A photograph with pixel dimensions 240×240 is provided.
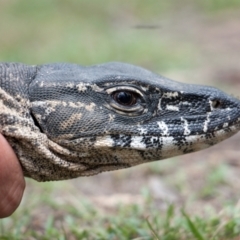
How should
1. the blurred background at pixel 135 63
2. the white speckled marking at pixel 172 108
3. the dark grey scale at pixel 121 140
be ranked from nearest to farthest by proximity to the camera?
the dark grey scale at pixel 121 140
the white speckled marking at pixel 172 108
the blurred background at pixel 135 63

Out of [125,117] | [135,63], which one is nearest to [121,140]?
[125,117]

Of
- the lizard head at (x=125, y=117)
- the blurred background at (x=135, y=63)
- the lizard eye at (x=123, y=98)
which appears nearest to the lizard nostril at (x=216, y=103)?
the lizard head at (x=125, y=117)

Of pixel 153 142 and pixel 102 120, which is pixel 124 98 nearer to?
pixel 102 120

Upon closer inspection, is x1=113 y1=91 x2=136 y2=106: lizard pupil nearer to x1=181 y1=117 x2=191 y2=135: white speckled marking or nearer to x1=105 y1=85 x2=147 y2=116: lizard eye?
x1=105 y1=85 x2=147 y2=116: lizard eye

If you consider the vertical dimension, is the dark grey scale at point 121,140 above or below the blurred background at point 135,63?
above

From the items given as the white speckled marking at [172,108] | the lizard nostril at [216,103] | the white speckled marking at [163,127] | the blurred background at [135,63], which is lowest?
the blurred background at [135,63]

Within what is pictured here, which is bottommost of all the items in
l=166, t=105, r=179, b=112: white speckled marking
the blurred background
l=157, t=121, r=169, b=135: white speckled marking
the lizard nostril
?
the blurred background

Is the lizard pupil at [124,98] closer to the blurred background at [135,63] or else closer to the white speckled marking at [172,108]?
the white speckled marking at [172,108]

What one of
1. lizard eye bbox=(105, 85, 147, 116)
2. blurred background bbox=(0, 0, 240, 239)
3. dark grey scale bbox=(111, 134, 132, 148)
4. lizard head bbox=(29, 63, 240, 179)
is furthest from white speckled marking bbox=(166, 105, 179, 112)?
blurred background bbox=(0, 0, 240, 239)

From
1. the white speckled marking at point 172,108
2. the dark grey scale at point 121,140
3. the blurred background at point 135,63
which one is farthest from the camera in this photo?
the blurred background at point 135,63
